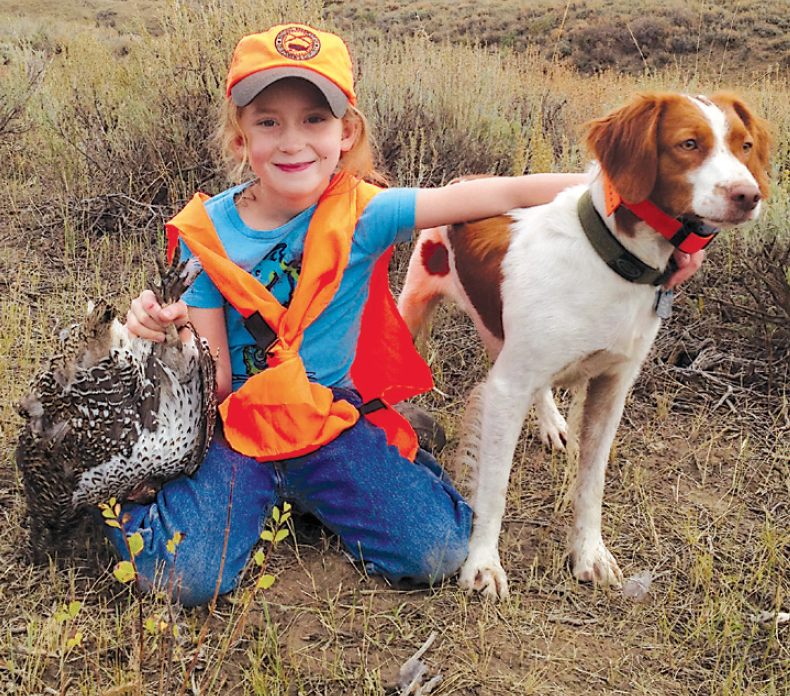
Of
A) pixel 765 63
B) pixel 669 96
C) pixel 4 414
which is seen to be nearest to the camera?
pixel 669 96

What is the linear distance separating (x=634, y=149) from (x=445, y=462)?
4.50ft

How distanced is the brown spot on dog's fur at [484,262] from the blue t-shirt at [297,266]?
0.24m

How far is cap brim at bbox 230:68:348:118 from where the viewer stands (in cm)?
192

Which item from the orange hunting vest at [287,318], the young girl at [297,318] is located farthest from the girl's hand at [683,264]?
the orange hunting vest at [287,318]

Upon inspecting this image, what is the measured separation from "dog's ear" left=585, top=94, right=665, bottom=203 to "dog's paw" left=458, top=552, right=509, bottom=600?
109cm

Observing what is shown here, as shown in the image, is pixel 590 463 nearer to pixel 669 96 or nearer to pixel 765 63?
pixel 669 96

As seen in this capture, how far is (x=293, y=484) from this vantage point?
7.30ft

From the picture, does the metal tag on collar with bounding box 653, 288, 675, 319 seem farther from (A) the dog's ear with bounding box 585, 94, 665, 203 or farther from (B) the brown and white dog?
(A) the dog's ear with bounding box 585, 94, 665, 203

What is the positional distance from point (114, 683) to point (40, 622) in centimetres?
37

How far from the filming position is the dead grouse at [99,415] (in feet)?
6.17

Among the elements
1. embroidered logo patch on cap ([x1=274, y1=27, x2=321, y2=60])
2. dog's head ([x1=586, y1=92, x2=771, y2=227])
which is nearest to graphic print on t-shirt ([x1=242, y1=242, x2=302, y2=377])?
embroidered logo patch on cap ([x1=274, y1=27, x2=321, y2=60])

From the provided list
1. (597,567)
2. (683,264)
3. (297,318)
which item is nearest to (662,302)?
(683,264)

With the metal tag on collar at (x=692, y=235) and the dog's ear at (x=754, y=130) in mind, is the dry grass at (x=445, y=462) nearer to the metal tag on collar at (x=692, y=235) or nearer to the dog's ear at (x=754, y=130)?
the metal tag on collar at (x=692, y=235)

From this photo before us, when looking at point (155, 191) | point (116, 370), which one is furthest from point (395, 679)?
point (155, 191)
